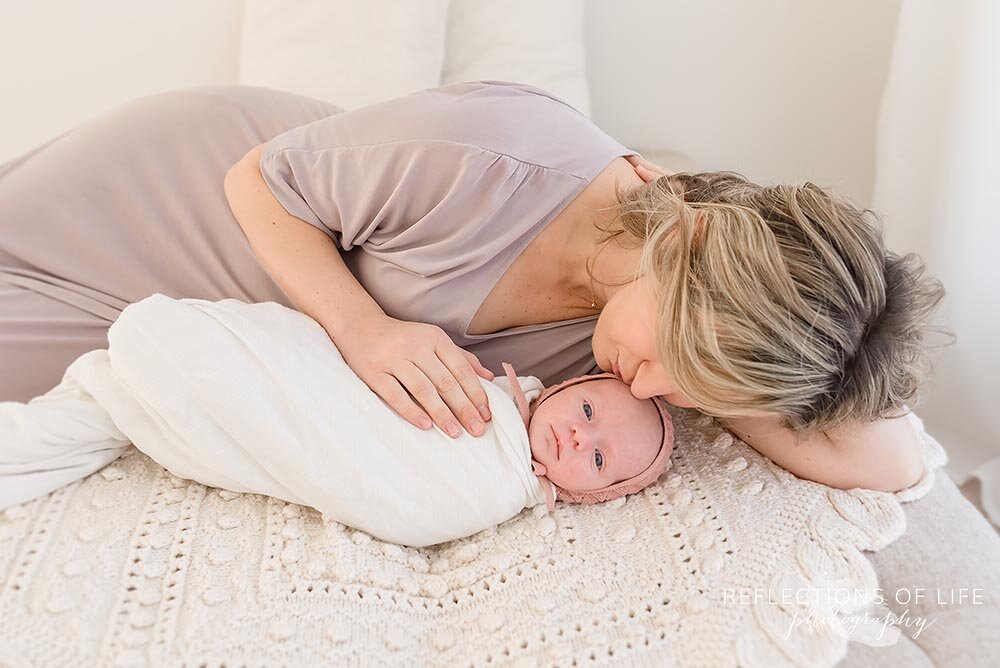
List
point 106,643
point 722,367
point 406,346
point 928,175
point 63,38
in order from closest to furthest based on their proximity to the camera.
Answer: point 106,643 < point 722,367 < point 406,346 < point 928,175 < point 63,38

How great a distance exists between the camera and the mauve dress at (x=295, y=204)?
1168 mm

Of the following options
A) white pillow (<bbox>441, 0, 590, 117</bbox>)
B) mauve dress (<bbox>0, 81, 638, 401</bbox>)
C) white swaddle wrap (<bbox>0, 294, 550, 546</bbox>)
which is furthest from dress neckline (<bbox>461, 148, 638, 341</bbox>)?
white pillow (<bbox>441, 0, 590, 117</bbox>)

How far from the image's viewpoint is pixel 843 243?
3.23ft

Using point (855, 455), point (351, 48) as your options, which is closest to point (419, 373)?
point (855, 455)

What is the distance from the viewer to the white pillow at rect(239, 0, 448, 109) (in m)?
1.68

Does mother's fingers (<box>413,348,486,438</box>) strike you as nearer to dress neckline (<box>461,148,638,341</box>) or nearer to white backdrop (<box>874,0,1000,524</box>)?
dress neckline (<box>461,148,638,341</box>)

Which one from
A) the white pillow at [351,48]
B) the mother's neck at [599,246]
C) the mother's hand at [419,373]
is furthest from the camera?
the white pillow at [351,48]

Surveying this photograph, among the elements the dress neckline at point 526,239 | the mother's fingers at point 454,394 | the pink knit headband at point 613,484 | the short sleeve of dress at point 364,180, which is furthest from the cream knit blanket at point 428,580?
the short sleeve of dress at point 364,180

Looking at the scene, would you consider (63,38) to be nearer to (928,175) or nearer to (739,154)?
(739,154)

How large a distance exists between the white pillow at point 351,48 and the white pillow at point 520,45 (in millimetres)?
107

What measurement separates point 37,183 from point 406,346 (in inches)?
28.6

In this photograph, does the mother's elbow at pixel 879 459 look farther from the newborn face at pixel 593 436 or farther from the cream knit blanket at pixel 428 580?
the newborn face at pixel 593 436

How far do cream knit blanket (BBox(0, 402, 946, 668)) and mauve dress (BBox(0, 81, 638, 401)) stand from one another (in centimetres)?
34

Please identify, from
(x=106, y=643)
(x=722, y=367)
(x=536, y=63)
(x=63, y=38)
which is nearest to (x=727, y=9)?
(x=536, y=63)
